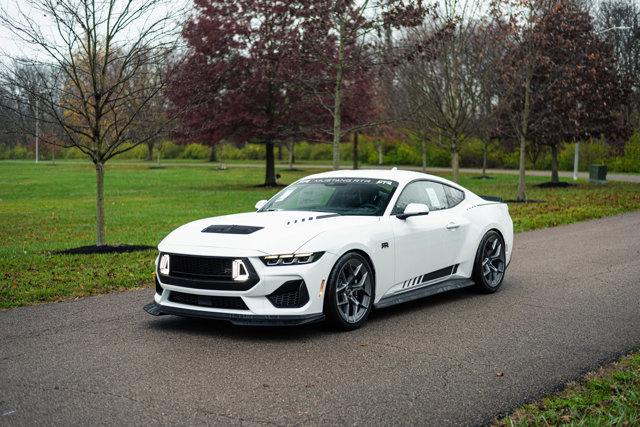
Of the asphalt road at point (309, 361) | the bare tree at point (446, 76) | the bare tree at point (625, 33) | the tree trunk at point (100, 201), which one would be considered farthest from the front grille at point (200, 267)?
the bare tree at point (625, 33)

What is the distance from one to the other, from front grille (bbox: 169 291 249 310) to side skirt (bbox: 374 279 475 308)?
1457 mm

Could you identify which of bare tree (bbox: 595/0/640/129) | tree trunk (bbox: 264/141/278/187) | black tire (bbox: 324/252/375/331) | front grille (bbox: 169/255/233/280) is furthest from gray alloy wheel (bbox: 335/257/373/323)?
bare tree (bbox: 595/0/640/129)

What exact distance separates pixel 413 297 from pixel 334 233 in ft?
4.57

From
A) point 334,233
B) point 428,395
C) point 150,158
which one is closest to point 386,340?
point 334,233

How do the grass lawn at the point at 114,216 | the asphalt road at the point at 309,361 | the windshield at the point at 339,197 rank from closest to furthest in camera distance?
1. the asphalt road at the point at 309,361
2. the windshield at the point at 339,197
3. the grass lawn at the point at 114,216

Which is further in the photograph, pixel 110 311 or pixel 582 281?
pixel 582 281

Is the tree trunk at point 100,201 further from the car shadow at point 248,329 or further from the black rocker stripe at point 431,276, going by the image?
the black rocker stripe at point 431,276

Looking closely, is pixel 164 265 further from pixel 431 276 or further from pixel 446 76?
pixel 446 76

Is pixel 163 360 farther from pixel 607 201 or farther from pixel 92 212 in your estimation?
pixel 607 201

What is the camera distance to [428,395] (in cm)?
527

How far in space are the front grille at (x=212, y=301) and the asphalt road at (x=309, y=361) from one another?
1.00 feet

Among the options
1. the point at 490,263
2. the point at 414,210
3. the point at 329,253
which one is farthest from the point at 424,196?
the point at 329,253

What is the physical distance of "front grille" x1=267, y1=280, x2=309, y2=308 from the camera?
21.7 ft

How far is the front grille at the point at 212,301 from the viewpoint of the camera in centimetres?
662
